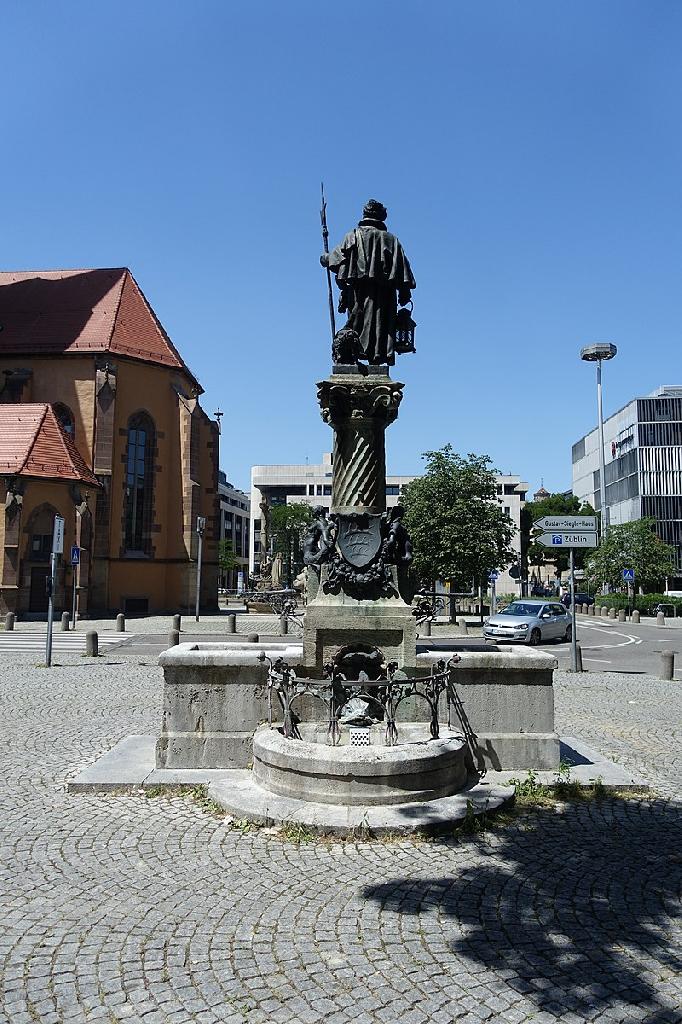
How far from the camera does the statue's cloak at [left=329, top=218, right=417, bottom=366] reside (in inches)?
326

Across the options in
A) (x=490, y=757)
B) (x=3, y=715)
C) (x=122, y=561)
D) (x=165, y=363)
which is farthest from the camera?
(x=165, y=363)

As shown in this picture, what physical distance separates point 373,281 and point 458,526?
74.1 ft

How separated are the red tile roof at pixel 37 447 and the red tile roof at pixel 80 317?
4625mm

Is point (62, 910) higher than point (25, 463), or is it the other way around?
point (25, 463)

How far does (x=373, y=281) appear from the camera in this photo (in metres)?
8.31

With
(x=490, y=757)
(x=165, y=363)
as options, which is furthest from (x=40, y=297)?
(x=490, y=757)

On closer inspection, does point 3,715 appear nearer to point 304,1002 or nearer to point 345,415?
point 345,415

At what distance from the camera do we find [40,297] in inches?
1671

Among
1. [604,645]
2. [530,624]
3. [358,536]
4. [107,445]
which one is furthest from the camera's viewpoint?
[107,445]

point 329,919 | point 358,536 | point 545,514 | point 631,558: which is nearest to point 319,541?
point 358,536

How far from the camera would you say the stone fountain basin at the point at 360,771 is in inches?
216

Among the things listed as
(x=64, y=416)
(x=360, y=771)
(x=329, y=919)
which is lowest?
(x=329, y=919)

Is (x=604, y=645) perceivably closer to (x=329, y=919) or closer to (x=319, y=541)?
(x=319, y=541)

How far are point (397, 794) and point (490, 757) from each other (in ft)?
5.41
